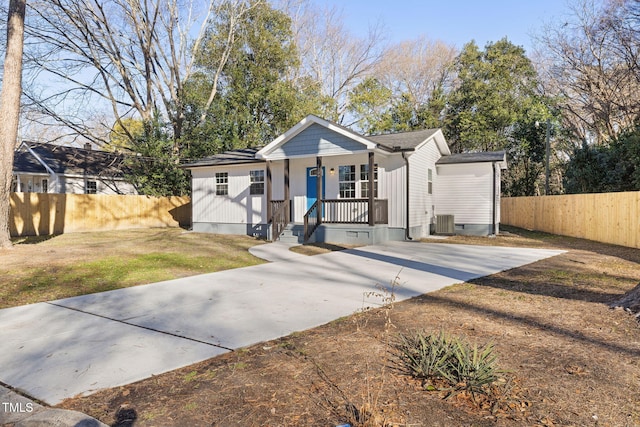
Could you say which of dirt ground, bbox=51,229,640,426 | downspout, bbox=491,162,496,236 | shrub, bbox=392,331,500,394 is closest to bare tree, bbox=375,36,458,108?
downspout, bbox=491,162,496,236

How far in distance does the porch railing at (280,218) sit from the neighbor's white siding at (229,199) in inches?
63.9

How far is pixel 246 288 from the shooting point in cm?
687

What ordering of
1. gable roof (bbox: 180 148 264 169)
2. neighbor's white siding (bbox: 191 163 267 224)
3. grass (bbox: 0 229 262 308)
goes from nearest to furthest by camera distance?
grass (bbox: 0 229 262 308) → gable roof (bbox: 180 148 264 169) → neighbor's white siding (bbox: 191 163 267 224)

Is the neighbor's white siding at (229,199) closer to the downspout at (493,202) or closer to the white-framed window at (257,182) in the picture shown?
the white-framed window at (257,182)

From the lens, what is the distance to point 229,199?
678 inches

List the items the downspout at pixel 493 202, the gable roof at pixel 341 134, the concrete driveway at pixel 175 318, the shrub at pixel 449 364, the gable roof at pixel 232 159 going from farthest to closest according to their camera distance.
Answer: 1. the downspout at pixel 493 202
2. the gable roof at pixel 232 159
3. the gable roof at pixel 341 134
4. the concrete driveway at pixel 175 318
5. the shrub at pixel 449 364

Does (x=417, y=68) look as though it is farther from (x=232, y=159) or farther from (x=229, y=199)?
(x=229, y=199)

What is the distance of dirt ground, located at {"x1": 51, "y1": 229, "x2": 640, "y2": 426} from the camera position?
8.46ft

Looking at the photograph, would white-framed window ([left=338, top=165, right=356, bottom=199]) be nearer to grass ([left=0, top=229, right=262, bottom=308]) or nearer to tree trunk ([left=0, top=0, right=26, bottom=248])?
grass ([left=0, top=229, right=262, bottom=308])

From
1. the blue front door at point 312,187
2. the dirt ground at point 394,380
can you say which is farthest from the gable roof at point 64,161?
the dirt ground at point 394,380

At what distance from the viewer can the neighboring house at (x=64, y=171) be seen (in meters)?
23.1

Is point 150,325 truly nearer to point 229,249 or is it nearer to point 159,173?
point 229,249

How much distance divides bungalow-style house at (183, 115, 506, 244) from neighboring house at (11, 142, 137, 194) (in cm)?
925

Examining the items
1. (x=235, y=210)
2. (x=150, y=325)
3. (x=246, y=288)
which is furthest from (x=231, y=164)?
(x=150, y=325)
